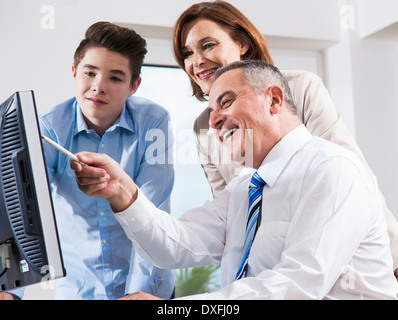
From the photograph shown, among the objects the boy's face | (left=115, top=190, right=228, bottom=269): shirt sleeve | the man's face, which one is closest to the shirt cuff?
(left=115, top=190, right=228, bottom=269): shirt sleeve

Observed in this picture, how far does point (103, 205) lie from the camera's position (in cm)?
150

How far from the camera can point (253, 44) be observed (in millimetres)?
1579

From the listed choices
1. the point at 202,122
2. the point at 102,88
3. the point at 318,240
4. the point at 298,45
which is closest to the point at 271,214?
the point at 318,240

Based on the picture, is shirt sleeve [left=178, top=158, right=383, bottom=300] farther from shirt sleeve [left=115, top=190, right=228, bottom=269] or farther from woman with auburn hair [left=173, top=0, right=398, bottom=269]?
woman with auburn hair [left=173, top=0, right=398, bottom=269]

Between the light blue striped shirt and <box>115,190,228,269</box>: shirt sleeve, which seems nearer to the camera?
<box>115,190,228,269</box>: shirt sleeve

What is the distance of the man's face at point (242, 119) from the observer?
1.12 m

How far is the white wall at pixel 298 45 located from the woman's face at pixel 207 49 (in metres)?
0.50

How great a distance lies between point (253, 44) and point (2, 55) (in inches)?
36.4

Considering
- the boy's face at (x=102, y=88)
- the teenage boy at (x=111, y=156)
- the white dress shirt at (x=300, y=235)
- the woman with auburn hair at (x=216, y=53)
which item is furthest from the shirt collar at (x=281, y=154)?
the boy's face at (x=102, y=88)

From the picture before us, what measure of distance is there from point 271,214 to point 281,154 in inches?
5.4

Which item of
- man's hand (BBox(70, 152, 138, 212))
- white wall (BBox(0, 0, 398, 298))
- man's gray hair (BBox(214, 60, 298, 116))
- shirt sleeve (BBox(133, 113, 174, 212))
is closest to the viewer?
man's hand (BBox(70, 152, 138, 212))

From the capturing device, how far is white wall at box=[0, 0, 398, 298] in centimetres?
187

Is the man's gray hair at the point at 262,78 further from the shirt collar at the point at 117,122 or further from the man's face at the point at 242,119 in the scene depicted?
the shirt collar at the point at 117,122
